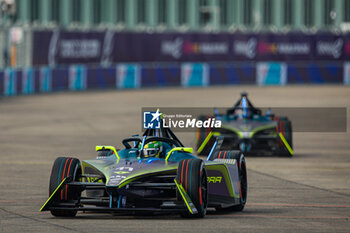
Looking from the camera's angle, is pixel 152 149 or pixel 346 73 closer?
pixel 152 149

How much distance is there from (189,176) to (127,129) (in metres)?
16.6

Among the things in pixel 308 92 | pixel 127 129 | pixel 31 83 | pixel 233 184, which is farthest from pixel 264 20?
pixel 233 184

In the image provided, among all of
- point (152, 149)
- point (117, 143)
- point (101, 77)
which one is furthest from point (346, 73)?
point (152, 149)

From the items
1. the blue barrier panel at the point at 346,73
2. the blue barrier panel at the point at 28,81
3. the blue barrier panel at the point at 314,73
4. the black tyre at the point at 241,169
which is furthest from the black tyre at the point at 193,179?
the blue barrier panel at the point at 346,73

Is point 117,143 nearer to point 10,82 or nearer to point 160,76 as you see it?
point 10,82

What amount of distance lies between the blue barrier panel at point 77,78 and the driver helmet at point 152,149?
35.4 m

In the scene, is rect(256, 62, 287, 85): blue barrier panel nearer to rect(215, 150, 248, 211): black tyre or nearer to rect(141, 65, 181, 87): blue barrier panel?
rect(141, 65, 181, 87): blue barrier panel

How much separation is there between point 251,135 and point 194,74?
115ft

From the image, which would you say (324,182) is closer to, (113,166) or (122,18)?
(113,166)

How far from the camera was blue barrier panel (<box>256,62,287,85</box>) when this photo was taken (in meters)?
55.6

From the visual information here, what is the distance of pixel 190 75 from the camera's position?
54.6 meters

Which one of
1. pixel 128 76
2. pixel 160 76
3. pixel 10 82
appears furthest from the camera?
pixel 160 76

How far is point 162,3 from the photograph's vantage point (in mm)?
72312

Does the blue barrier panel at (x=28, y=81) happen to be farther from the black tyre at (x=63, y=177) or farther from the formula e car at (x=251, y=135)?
the black tyre at (x=63, y=177)
